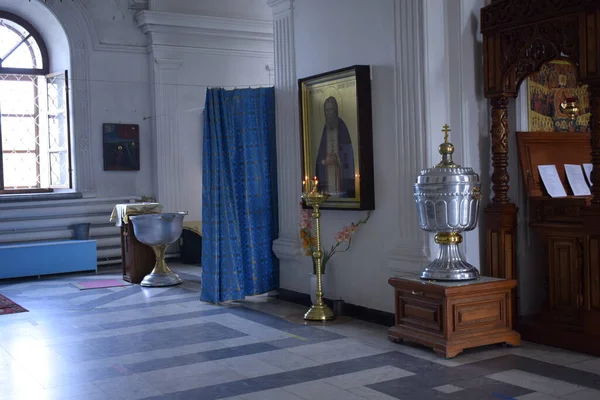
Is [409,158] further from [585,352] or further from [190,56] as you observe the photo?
[190,56]

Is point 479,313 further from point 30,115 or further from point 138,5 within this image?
point 30,115

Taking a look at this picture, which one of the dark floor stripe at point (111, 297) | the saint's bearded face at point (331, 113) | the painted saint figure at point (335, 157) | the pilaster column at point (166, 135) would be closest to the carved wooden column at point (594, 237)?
the painted saint figure at point (335, 157)

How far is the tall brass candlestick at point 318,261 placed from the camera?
6344 millimetres

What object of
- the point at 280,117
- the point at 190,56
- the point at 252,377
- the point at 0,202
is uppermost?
the point at 190,56

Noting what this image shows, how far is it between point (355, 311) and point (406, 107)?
182cm

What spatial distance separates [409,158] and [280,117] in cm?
201

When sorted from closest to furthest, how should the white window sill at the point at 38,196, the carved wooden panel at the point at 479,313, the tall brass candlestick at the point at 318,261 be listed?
the carved wooden panel at the point at 479,313 → the tall brass candlestick at the point at 318,261 → the white window sill at the point at 38,196

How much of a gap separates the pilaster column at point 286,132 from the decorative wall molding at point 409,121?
1.57 m

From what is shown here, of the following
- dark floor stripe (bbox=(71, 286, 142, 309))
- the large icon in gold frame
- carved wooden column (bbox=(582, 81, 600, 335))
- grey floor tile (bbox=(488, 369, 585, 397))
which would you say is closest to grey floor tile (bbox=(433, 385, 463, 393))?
grey floor tile (bbox=(488, 369, 585, 397))

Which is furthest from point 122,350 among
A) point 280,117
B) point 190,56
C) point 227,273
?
point 190,56

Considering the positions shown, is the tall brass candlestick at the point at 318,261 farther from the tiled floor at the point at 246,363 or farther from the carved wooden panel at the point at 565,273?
the carved wooden panel at the point at 565,273

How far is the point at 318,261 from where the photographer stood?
21.2ft

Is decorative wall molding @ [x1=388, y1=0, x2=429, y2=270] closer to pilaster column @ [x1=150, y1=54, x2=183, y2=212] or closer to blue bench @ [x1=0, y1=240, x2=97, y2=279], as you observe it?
blue bench @ [x1=0, y1=240, x2=97, y2=279]

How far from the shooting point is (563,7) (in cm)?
498
